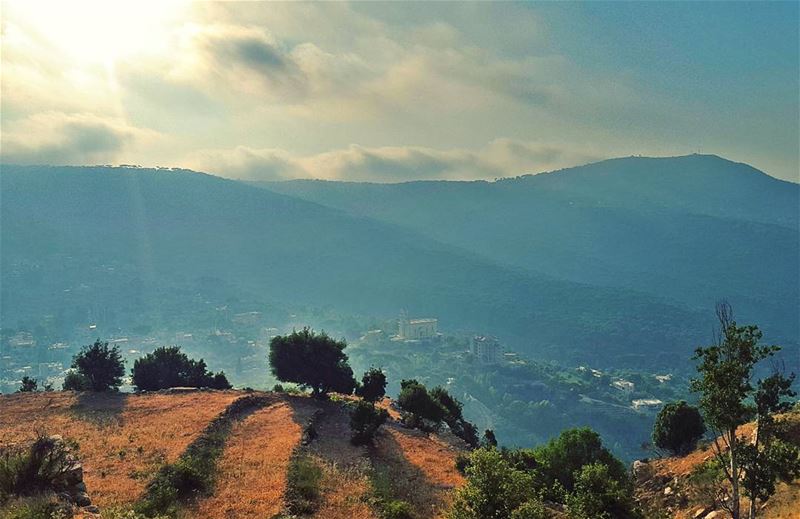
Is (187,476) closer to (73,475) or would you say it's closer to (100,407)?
(73,475)

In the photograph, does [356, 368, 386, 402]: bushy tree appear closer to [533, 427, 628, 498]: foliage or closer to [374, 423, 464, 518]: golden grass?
[374, 423, 464, 518]: golden grass

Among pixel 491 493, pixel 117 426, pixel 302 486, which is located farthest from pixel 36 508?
pixel 117 426

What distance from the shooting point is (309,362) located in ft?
222

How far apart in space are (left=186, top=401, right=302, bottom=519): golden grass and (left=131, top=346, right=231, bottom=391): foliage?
25.7 m

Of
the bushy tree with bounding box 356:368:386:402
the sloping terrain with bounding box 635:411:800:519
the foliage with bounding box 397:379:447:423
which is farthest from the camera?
the bushy tree with bounding box 356:368:386:402

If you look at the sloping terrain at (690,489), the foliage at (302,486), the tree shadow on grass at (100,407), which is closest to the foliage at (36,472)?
the foliage at (302,486)

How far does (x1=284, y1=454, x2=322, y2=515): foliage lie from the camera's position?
29312 mm

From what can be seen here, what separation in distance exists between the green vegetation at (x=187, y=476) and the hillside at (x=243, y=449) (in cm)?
65

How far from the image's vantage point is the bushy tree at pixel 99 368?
6681 cm

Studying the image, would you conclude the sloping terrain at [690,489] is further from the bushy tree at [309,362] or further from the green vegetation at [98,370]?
the green vegetation at [98,370]

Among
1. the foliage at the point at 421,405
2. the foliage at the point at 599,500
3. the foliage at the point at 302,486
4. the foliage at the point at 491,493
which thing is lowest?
the foliage at the point at 421,405

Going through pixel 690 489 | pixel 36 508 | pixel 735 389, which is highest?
pixel 735 389

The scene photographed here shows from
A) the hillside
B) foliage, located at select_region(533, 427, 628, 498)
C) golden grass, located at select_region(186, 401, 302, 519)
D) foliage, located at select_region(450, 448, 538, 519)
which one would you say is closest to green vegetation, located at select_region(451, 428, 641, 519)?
foliage, located at select_region(450, 448, 538, 519)

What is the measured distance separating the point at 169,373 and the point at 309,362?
2379cm
